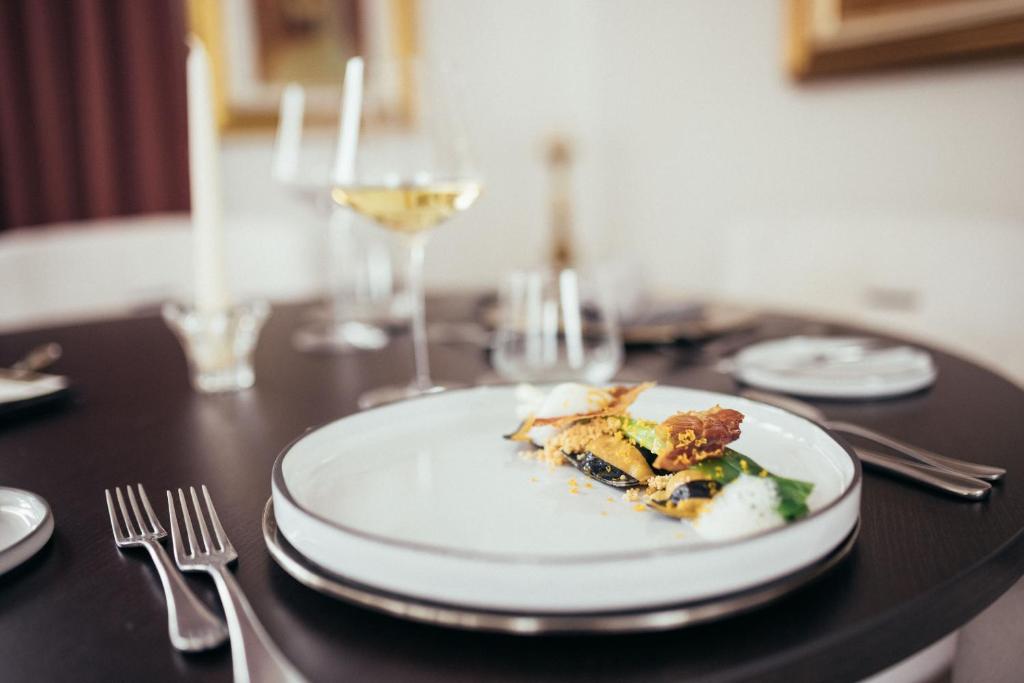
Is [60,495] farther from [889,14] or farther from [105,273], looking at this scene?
[889,14]

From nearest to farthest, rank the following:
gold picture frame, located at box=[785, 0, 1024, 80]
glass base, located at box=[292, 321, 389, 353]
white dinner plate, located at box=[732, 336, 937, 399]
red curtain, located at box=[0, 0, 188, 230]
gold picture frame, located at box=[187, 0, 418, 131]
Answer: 1. white dinner plate, located at box=[732, 336, 937, 399]
2. glass base, located at box=[292, 321, 389, 353]
3. gold picture frame, located at box=[785, 0, 1024, 80]
4. red curtain, located at box=[0, 0, 188, 230]
5. gold picture frame, located at box=[187, 0, 418, 131]

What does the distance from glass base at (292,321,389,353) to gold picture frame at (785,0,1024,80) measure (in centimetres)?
183

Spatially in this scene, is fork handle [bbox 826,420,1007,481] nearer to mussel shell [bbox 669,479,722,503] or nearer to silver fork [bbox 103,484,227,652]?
mussel shell [bbox 669,479,722,503]

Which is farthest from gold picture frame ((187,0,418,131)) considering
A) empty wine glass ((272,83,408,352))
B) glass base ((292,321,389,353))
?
glass base ((292,321,389,353))

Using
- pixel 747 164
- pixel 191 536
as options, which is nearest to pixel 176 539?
pixel 191 536

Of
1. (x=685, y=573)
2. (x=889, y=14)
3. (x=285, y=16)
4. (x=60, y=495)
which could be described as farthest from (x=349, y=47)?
(x=685, y=573)

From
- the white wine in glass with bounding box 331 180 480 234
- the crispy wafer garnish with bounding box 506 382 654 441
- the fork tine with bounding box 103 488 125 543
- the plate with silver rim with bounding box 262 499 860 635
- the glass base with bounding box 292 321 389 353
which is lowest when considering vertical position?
the glass base with bounding box 292 321 389 353

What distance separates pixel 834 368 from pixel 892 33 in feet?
6.42

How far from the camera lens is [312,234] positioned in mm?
2615

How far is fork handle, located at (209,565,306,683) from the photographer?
1.13 ft

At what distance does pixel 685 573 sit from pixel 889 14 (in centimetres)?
252

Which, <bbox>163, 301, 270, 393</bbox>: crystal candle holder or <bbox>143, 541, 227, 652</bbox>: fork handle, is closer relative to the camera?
<bbox>143, 541, 227, 652</bbox>: fork handle

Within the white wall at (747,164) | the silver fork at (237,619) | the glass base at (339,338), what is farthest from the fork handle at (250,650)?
the white wall at (747,164)

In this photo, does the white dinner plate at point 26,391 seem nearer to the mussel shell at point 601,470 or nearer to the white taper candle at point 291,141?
the white taper candle at point 291,141
